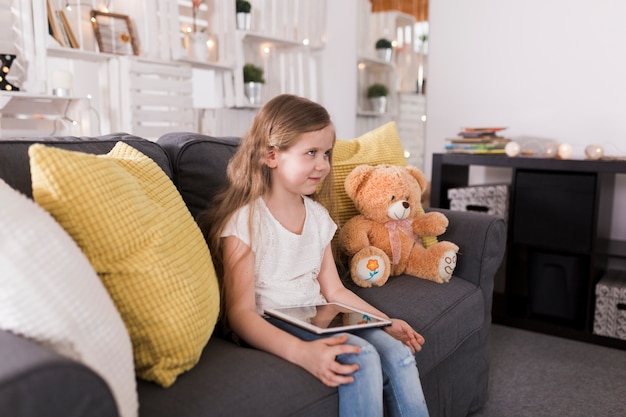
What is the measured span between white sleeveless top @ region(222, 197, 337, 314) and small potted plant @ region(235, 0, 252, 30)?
2.12 meters

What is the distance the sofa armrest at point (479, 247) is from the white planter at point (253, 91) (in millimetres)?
1872

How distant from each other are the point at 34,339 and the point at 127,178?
38 centimetres

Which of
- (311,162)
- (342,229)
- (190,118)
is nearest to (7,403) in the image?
(311,162)

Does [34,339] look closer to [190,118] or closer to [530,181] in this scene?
[530,181]

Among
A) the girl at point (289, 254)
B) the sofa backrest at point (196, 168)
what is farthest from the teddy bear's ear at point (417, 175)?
the sofa backrest at point (196, 168)

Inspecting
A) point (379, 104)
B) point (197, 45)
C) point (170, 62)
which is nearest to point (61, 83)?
point (170, 62)

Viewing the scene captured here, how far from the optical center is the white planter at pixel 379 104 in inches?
156

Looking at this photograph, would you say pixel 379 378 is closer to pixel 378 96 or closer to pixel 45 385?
pixel 45 385

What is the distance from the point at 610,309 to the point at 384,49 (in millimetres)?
2237

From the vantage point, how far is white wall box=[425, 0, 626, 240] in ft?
9.00

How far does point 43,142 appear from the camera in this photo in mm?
1284

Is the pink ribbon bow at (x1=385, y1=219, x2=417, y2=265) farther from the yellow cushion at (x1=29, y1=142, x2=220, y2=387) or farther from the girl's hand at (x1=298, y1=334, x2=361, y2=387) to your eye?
the yellow cushion at (x1=29, y1=142, x2=220, y2=387)

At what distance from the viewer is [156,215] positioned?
1.06 metres

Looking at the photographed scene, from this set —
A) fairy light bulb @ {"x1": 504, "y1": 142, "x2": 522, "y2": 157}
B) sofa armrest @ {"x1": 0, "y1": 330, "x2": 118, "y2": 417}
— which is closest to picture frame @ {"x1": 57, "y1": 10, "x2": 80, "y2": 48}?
fairy light bulb @ {"x1": 504, "y1": 142, "x2": 522, "y2": 157}
